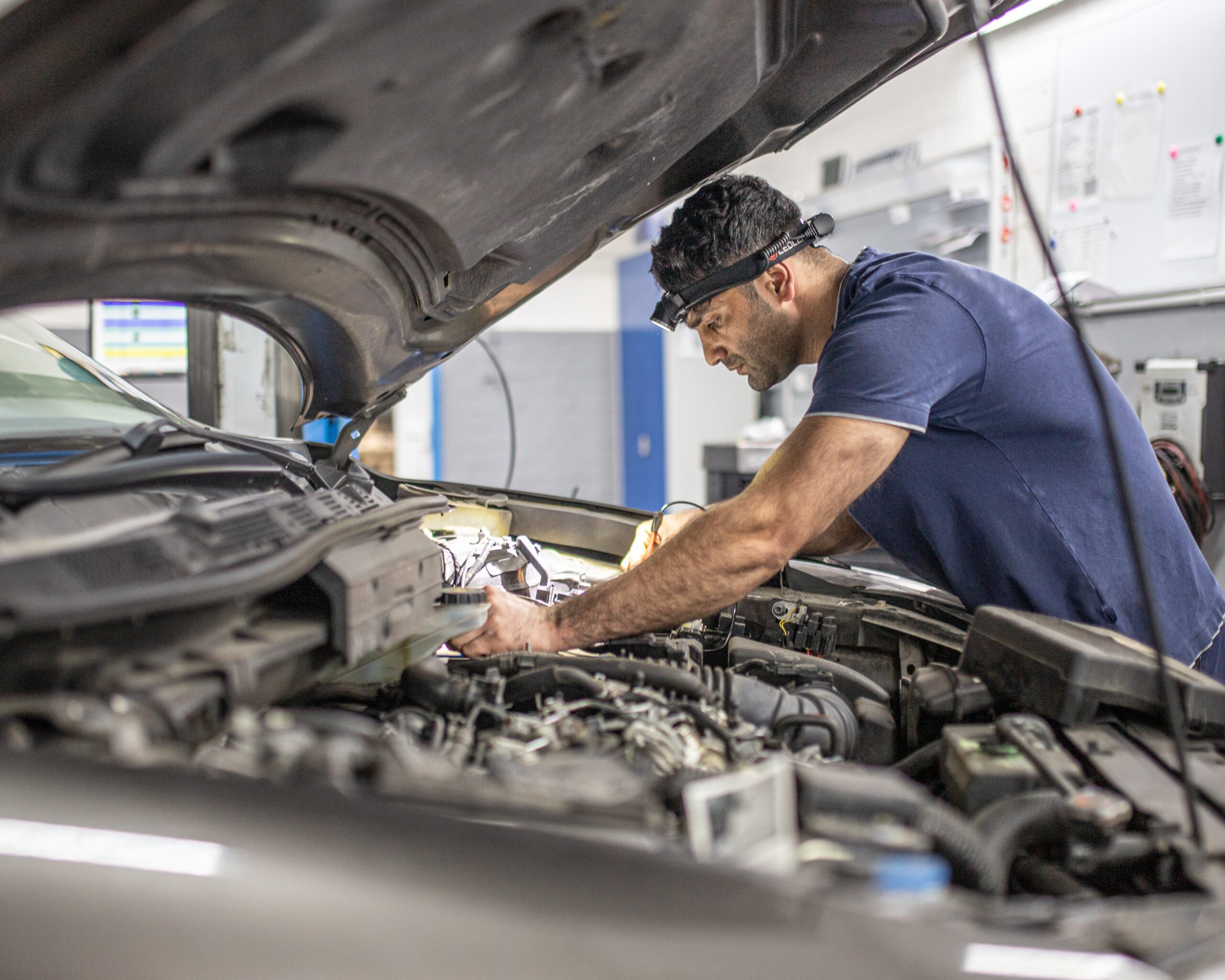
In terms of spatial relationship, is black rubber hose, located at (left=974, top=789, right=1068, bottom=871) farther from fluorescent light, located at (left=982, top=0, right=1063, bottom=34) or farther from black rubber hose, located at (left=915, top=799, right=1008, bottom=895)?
fluorescent light, located at (left=982, top=0, right=1063, bottom=34)

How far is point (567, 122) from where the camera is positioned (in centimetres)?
112

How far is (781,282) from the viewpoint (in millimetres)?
1699

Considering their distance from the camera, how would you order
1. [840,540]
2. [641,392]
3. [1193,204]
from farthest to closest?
1. [641,392]
2. [1193,204]
3. [840,540]

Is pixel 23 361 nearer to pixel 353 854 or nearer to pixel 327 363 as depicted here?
pixel 327 363

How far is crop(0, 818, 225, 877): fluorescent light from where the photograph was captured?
680mm

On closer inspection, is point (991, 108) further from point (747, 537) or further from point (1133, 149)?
point (747, 537)

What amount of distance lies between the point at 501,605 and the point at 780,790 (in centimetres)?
76

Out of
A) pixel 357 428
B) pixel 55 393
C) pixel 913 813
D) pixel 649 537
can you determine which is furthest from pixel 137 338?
pixel 913 813

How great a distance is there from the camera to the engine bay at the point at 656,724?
72 centimetres

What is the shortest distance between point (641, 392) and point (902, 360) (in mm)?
6099

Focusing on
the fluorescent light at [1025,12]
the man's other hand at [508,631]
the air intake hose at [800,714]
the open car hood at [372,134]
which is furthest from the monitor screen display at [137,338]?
the fluorescent light at [1025,12]

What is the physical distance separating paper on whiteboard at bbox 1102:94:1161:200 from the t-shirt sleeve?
2.97m

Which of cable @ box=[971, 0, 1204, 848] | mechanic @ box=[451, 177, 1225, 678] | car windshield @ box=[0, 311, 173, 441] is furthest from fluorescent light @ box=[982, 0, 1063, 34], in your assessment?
car windshield @ box=[0, 311, 173, 441]

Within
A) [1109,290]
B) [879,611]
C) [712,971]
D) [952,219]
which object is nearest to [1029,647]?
[879,611]
